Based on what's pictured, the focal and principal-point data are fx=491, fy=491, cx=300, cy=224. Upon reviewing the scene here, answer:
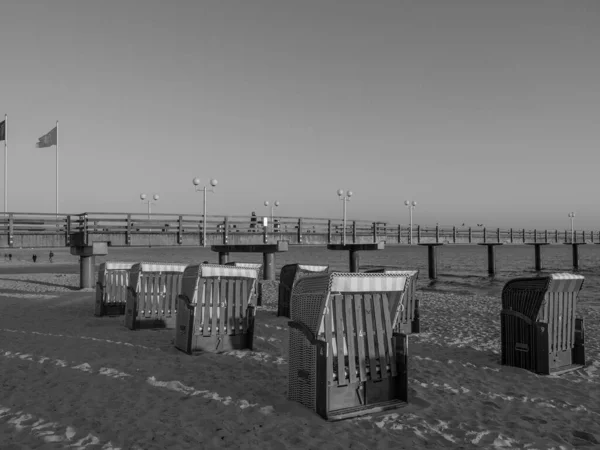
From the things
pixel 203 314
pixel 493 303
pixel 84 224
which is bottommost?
pixel 493 303

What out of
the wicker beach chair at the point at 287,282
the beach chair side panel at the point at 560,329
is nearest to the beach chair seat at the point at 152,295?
the wicker beach chair at the point at 287,282

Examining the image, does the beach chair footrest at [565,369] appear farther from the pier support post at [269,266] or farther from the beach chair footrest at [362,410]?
the pier support post at [269,266]

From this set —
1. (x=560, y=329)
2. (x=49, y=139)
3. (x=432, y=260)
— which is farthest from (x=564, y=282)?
(x=432, y=260)

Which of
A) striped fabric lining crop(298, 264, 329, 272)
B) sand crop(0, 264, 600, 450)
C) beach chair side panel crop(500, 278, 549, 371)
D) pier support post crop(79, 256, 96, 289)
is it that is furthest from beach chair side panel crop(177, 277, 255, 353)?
pier support post crop(79, 256, 96, 289)

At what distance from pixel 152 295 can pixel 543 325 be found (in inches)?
306

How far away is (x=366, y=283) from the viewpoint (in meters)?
5.30

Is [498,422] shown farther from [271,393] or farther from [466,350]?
[466,350]

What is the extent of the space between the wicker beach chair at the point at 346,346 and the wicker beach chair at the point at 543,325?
8.76 ft

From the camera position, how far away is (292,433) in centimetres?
470

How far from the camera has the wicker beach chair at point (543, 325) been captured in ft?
23.1

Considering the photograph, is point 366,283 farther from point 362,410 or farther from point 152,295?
point 152,295

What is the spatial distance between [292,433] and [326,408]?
0.51 m

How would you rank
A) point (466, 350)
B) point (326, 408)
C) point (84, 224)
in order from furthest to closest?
1. point (84, 224)
2. point (466, 350)
3. point (326, 408)

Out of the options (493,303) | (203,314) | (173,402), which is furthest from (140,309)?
(493,303)
